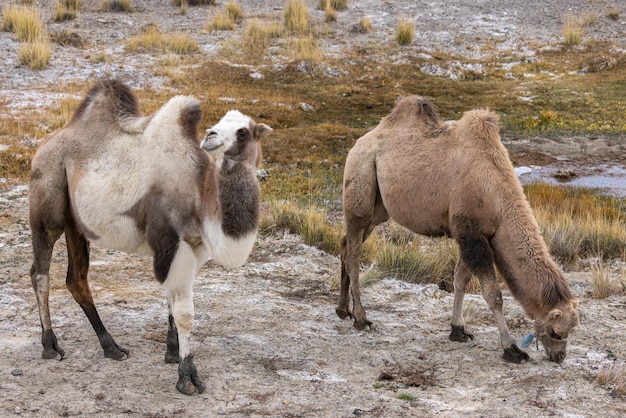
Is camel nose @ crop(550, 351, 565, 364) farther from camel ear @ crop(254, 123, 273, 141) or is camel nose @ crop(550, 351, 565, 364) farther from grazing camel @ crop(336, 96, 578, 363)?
camel ear @ crop(254, 123, 273, 141)

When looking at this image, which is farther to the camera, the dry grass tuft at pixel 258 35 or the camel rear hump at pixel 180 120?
the dry grass tuft at pixel 258 35

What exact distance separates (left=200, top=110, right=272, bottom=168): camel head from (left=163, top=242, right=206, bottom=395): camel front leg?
0.77 metres

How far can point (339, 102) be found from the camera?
1948cm

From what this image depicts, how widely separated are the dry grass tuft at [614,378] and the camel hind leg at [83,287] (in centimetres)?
381

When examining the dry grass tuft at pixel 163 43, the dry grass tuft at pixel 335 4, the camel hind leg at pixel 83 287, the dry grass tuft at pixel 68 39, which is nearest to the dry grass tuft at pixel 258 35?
the dry grass tuft at pixel 163 43

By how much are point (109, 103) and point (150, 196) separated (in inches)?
42.9

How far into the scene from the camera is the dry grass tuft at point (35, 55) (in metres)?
19.4

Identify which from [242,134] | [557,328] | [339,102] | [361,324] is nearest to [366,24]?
[339,102]

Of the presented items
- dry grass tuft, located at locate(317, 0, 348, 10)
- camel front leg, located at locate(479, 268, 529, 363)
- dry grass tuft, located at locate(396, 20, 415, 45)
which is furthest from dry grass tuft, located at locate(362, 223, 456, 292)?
dry grass tuft, located at locate(317, 0, 348, 10)

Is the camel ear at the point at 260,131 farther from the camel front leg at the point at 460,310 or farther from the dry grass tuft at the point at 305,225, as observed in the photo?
the dry grass tuft at the point at 305,225

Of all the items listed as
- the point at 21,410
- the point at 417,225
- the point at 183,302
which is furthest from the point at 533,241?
the point at 21,410

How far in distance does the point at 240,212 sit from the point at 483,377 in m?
2.53

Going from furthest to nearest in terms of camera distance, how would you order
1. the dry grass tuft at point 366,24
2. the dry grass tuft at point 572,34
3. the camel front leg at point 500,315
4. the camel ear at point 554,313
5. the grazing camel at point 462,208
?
1. the dry grass tuft at point 366,24
2. the dry grass tuft at point 572,34
3. the camel front leg at point 500,315
4. the grazing camel at point 462,208
5. the camel ear at point 554,313

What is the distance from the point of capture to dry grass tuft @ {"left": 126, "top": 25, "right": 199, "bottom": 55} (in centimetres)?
2228
